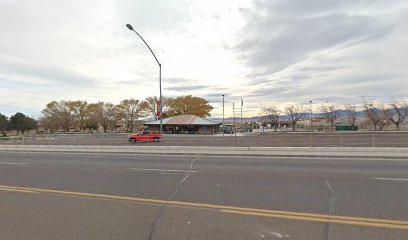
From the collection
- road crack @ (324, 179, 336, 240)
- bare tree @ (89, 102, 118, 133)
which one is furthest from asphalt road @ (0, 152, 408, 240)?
bare tree @ (89, 102, 118, 133)

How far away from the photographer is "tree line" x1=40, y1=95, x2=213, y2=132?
93.3m

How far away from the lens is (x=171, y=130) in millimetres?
71438

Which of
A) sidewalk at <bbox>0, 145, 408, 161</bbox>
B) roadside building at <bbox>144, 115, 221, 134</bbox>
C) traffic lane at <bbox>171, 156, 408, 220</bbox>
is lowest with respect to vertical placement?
traffic lane at <bbox>171, 156, 408, 220</bbox>

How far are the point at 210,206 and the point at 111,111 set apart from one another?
9490cm

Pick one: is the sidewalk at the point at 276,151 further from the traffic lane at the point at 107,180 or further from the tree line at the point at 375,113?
the tree line at the point at 375,113

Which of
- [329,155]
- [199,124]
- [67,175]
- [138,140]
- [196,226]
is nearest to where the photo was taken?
[196,226]

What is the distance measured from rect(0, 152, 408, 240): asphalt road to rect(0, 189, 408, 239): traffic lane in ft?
0.05

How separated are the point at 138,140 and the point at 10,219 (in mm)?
34164

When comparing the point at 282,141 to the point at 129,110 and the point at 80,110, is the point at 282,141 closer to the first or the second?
the point at 129,110

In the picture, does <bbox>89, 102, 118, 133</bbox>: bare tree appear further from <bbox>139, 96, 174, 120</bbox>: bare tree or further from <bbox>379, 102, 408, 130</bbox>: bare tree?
<bbox>379, 102, 408, 130</bbox>: bare tree

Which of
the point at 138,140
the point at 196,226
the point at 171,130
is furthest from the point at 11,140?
the point at 196,226

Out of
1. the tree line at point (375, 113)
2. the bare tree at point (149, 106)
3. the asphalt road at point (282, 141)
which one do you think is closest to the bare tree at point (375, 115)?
the tree line at point (375, 113)

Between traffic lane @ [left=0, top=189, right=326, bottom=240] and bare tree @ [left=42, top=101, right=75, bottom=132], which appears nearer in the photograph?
traffic lane @ [left=0, top=189, right=326, bottom=240]

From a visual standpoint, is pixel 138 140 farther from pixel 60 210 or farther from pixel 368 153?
pixel 60 210
